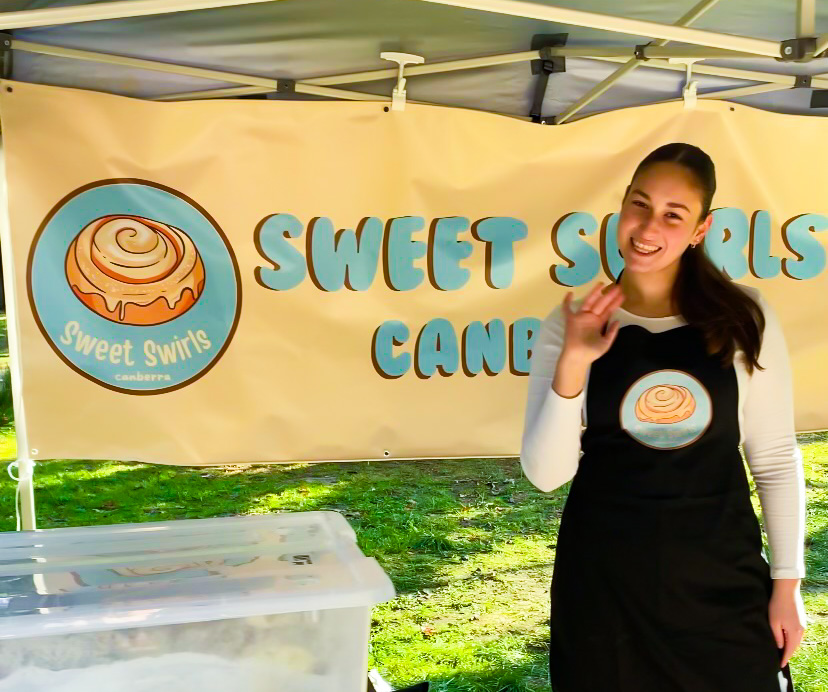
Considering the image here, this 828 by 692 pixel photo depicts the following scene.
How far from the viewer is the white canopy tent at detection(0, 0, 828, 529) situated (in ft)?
7.13

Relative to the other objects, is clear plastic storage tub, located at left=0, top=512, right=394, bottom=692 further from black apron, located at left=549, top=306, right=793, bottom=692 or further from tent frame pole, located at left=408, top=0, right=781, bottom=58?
tent frame pole, located at left=408, top=0, right=781, bottom=58

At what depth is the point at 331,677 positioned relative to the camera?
3.36 feet

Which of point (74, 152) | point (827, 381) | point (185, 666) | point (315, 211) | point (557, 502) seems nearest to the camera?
point (185, 666)

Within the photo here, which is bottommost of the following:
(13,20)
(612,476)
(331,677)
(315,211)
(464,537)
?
(464,537)

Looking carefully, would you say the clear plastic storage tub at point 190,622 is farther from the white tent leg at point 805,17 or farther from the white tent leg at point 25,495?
the white tent leg at point 805,17

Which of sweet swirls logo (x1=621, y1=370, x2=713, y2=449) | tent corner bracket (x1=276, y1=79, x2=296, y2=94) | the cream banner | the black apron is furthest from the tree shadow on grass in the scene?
sweet swirls logo (x1=621, y1=370, x2=713, y2=449)

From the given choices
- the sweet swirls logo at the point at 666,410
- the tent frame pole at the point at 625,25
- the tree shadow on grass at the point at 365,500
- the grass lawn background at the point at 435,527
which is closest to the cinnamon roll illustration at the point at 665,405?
the sweet swirls logo at the point at 666,410

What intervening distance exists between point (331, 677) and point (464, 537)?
4381 mm

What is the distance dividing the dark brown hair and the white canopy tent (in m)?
0.62

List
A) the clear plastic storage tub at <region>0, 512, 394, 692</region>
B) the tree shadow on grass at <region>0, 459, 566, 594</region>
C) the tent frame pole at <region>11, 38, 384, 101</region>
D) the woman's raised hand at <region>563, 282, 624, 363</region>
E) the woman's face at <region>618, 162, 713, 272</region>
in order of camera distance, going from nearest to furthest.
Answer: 1. the clear plastic storage tub at <region>0, 512, 394, 692</region>
2. the woman's raised hand at <region>563, 282, 624, 363</region>
3. the woman's face at <region>618, 162, 713, 272</region>
4. the tent frame pole at <region>11, 38, 384, 101</region>
5. the tree shadow on grass at <region>0, 459, 566, 594</region>

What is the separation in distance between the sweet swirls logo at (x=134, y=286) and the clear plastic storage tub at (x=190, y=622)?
1.28m

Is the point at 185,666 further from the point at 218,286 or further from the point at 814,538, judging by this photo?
the point at 814,538

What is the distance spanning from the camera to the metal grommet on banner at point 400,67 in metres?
2.34

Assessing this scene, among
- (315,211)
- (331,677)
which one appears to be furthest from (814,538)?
(331,677)
